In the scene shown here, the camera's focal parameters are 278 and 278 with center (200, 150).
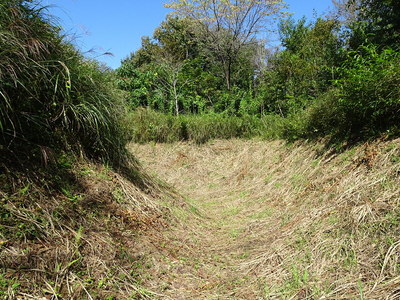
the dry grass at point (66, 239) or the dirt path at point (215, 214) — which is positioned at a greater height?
the dry grass at point (66, 239)

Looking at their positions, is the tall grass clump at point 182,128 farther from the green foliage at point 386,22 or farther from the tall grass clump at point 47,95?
the tall grass clump at point 47,95

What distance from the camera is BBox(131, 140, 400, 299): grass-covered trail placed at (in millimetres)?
1958

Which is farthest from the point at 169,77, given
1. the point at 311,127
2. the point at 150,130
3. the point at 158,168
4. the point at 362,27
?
the point at 311,127

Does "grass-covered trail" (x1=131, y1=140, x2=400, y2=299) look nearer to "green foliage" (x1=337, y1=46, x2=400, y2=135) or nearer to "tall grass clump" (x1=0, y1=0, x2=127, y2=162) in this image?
"green foliage" (x1=337, y1=46, x2=400, y2=135)

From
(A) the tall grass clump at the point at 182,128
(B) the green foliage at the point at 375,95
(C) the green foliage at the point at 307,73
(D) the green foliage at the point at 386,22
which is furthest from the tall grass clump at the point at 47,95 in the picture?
(C) the green foliage at the point at 307,73

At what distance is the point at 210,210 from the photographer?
539 centimetres

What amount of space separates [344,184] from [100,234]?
105 inches

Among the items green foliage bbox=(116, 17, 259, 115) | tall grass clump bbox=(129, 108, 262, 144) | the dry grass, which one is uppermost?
green foliage bbox=(116, 17, 259, 115)

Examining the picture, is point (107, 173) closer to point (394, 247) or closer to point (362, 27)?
point (394, 247)

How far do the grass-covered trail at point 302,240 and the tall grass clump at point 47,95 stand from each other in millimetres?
1405

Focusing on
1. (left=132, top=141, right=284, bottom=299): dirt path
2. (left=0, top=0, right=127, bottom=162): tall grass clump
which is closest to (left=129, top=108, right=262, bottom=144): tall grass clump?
(left=132, top=141, right=284, bottom=299): dirt path

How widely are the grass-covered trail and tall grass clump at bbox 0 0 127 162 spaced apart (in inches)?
55.3

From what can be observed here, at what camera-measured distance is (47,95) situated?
274 centimetres

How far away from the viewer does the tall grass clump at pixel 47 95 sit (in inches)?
88.0
